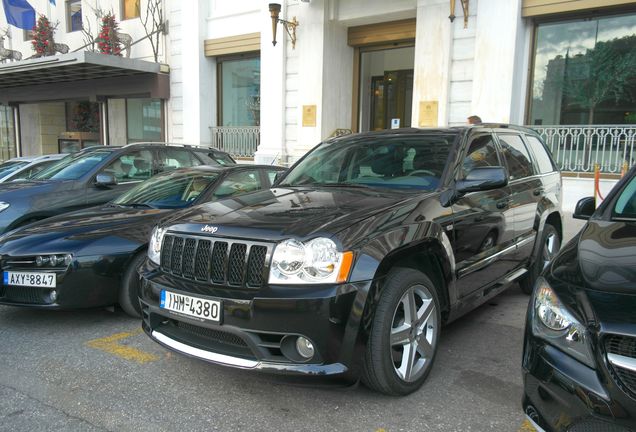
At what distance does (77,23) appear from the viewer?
1842 centimetres

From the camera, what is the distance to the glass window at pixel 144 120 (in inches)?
655

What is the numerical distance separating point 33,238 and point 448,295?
3.45m

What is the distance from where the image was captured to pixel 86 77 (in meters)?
16.1

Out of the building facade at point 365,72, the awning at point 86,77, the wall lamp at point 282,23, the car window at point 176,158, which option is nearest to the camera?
the car window at point 176,158

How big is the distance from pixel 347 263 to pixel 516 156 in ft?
9.14

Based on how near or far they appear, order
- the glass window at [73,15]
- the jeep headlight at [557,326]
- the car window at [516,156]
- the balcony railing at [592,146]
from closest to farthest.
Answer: the jeep headlight at [557,326]
the car window at [516,156]
the balcony railing at [592,146]
the glass window at [73,15]

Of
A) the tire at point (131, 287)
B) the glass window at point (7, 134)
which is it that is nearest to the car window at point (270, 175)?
the tire at point (131, 287)

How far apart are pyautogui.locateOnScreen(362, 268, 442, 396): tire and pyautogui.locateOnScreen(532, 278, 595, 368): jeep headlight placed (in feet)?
2.45

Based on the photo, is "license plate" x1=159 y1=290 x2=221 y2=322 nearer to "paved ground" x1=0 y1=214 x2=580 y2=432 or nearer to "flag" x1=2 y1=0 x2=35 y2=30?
"paved ground" x1=0 y1=214 x2=580 y2=432

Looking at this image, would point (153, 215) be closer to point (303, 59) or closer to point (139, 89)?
point (303, 59)

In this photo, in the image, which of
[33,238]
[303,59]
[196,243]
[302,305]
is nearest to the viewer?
[302,305]

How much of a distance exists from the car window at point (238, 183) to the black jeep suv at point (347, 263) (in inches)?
55.3

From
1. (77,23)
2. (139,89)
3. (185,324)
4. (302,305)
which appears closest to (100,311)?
(185,324)

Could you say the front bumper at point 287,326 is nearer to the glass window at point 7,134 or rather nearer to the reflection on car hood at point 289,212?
the reflection on car hood at point 289,212
